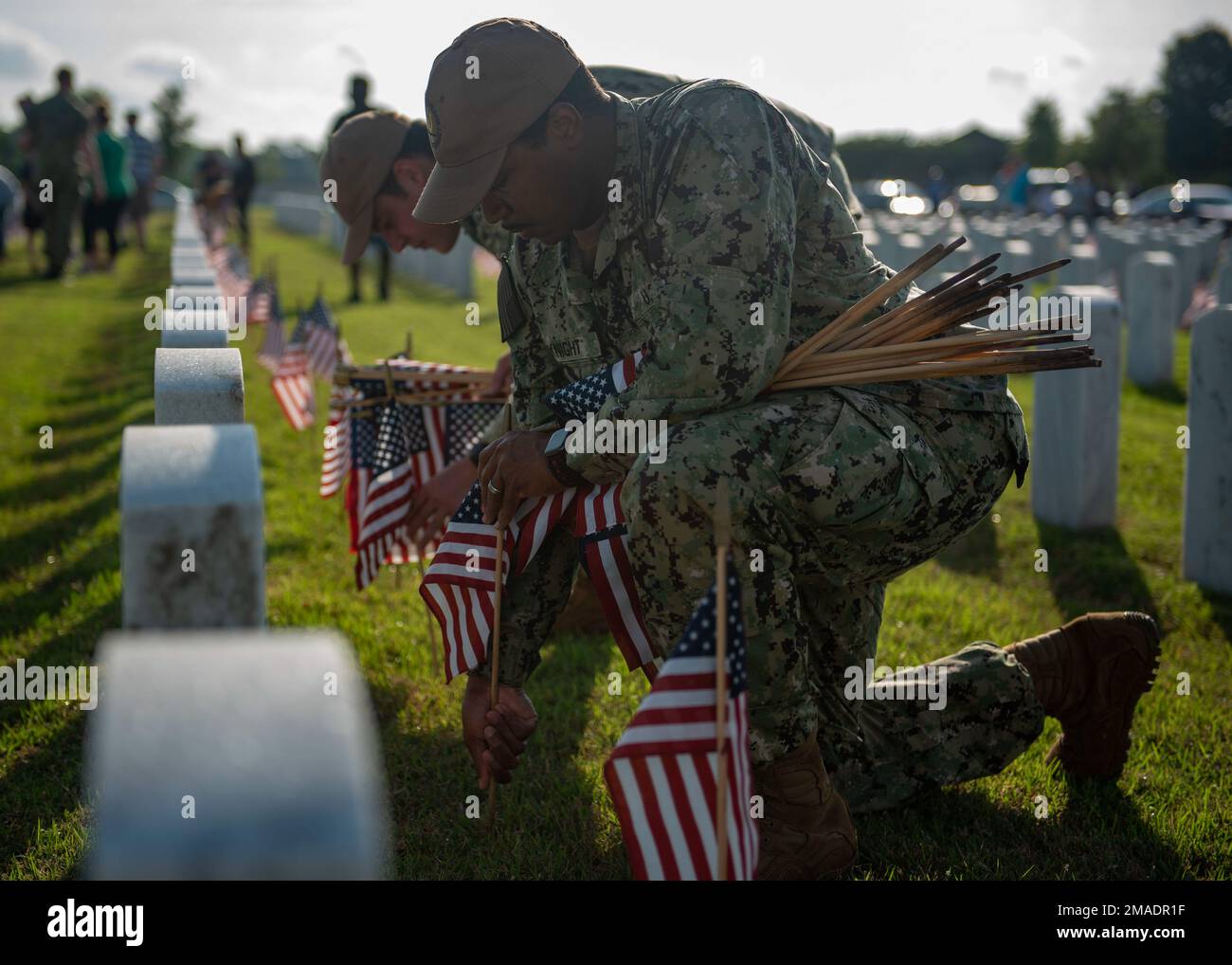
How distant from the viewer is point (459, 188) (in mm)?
2973

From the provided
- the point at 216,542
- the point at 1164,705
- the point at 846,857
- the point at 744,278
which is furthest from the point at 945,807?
the point at 216,542

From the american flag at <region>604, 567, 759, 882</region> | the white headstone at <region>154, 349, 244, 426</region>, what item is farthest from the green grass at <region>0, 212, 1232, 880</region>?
the white headstone at <region>154, 349, 244, 426</region>

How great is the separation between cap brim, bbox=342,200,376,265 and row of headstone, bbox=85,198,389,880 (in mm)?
2988

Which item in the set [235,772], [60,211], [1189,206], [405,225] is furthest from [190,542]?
[1189,206]

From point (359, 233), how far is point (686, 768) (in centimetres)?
335

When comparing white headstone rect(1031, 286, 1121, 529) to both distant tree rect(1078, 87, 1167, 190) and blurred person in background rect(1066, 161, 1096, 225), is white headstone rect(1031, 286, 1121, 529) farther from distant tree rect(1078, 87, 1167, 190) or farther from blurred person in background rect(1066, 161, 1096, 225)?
distant tree rect(1078, 87, 1167, 190)

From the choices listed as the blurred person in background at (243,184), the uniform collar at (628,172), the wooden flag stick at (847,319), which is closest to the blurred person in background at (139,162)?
the blurred person in background at (243,184)

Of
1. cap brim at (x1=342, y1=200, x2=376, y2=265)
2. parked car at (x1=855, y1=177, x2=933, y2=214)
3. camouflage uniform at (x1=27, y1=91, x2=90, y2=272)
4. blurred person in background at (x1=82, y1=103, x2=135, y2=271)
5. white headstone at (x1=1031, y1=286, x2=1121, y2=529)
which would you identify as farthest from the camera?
parked car at (x1=855, y1=177, x2=933, y2=214)

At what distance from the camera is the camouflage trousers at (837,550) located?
2760 mm

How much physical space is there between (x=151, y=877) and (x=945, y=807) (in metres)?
2.39

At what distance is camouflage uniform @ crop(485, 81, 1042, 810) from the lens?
2.78m

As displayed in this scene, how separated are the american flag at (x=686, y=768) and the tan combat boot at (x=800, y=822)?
60 cm

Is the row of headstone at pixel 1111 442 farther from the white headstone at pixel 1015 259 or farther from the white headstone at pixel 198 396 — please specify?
the white headstone at pixel 1015 259

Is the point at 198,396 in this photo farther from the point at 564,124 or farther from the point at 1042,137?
the point at 1042,137
